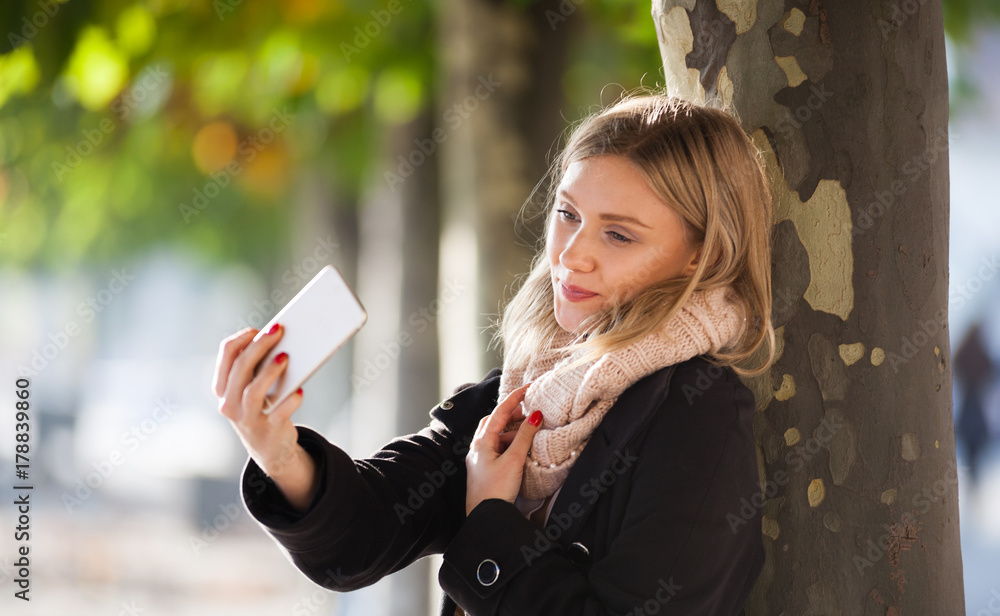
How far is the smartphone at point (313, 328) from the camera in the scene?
4.57 ft

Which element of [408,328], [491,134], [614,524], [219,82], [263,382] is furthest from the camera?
[219,82]

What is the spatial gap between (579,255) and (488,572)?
2.04 feet

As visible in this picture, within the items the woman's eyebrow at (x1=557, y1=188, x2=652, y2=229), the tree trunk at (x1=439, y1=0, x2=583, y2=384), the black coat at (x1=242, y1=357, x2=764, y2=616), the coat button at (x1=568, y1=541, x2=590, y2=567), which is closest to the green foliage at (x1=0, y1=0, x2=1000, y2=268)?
the tree trunk at (x1=439, y1=0, x2=583, y2=384)

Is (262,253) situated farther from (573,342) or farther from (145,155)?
(573,342)

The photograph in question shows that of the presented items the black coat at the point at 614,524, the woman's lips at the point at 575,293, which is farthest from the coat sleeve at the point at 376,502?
the woman's lips at the point at 575,293

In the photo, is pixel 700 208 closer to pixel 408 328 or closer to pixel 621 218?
pixel 621 218

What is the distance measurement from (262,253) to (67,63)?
457cm

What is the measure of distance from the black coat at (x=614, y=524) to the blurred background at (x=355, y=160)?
5.13 ft

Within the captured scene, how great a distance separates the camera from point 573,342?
5.87 ft

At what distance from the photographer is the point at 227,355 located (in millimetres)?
1437

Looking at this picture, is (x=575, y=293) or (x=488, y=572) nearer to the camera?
Answer: (x=488, y=572)

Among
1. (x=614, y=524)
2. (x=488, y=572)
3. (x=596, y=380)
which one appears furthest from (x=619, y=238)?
(x=488, y=572)

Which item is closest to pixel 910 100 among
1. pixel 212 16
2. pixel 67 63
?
pixel 212 16

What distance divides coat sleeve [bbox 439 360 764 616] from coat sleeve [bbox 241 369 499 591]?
206mm
